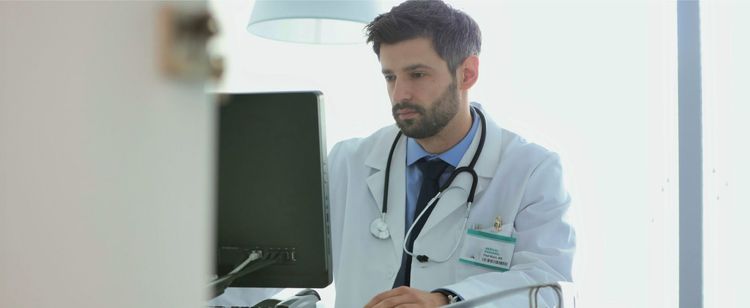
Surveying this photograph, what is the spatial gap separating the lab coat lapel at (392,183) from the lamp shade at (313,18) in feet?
1.19

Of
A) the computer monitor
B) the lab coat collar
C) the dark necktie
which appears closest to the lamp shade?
the lab coat collar

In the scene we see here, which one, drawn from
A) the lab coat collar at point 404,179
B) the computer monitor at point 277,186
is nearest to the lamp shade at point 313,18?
the lab coat collar at point 404,179

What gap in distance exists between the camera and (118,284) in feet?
0.71

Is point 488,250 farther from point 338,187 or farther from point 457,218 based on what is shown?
point 338,187

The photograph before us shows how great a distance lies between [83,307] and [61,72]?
69mm

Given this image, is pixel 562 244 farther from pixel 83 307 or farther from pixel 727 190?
pixel 83 307

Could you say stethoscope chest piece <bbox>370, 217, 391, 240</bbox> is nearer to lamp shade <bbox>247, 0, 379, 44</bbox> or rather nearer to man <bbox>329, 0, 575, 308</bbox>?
man <bbox>329, 0, 575, 308</bbox>

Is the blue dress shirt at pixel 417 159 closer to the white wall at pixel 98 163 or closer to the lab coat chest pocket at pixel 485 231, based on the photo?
the lab coat chest pocket at pixel 485 231

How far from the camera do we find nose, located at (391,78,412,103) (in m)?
1.89

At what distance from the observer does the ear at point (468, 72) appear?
6.57 feet

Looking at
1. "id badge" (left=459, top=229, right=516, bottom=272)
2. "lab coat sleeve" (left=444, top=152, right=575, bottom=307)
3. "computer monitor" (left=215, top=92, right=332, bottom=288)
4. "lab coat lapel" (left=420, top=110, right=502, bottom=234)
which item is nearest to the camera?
"computer monitor" (left=215, top=92, right=332, bottom=288)

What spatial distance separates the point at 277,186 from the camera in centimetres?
111

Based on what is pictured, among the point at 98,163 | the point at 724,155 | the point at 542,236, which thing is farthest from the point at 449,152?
the point at 98,163

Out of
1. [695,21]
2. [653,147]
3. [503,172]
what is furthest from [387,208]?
[695,21]
